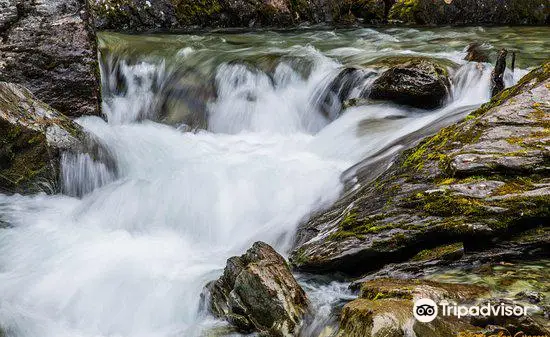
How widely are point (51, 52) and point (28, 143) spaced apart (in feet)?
7.29

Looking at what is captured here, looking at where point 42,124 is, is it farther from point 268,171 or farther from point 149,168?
point 268,171

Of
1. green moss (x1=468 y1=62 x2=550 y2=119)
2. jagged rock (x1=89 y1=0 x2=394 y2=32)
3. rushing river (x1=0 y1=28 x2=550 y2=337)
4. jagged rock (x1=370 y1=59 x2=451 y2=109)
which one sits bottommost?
rushing river (x1=0 y1=28 x2=550 y2=337)

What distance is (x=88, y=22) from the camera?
28.5 ft

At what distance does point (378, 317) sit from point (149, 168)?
17.8ft

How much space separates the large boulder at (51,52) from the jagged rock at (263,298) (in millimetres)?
5374

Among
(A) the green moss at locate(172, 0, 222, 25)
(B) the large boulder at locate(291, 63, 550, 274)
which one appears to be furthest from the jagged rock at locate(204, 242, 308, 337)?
(A) the green moss at locate(172, 0, 222, 25)

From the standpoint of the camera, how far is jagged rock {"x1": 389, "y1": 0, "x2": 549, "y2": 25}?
14836mm

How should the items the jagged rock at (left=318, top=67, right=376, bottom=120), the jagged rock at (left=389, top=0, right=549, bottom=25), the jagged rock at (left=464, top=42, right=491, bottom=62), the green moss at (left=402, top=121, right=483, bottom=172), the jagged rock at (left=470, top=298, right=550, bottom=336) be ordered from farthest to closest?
the jagged rock at (left=389, top=0, right=549, bottom=25) < the jagged rock at (left=464, top=42, right=491, bottom=62) < the jagged rock at (left=318, top=67, right=376, bottom=120) < the green moss at (left=402, top=121, right=483, bottom=172) < the jagged rock at (left=470, top=298, right=550, bottom=336)

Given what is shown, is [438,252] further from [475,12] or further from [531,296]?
[475,12]

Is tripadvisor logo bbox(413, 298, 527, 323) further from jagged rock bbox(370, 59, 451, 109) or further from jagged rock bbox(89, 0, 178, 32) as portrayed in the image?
jagged rock bbox(89, 0, 178, 32)

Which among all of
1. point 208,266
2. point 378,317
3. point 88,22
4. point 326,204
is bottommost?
point 208,266

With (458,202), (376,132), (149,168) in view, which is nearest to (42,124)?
(149,168)

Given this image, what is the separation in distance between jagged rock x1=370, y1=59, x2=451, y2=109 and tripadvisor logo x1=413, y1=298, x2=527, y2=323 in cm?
544

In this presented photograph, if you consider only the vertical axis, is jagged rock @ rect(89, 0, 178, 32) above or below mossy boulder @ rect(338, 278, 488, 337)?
above
